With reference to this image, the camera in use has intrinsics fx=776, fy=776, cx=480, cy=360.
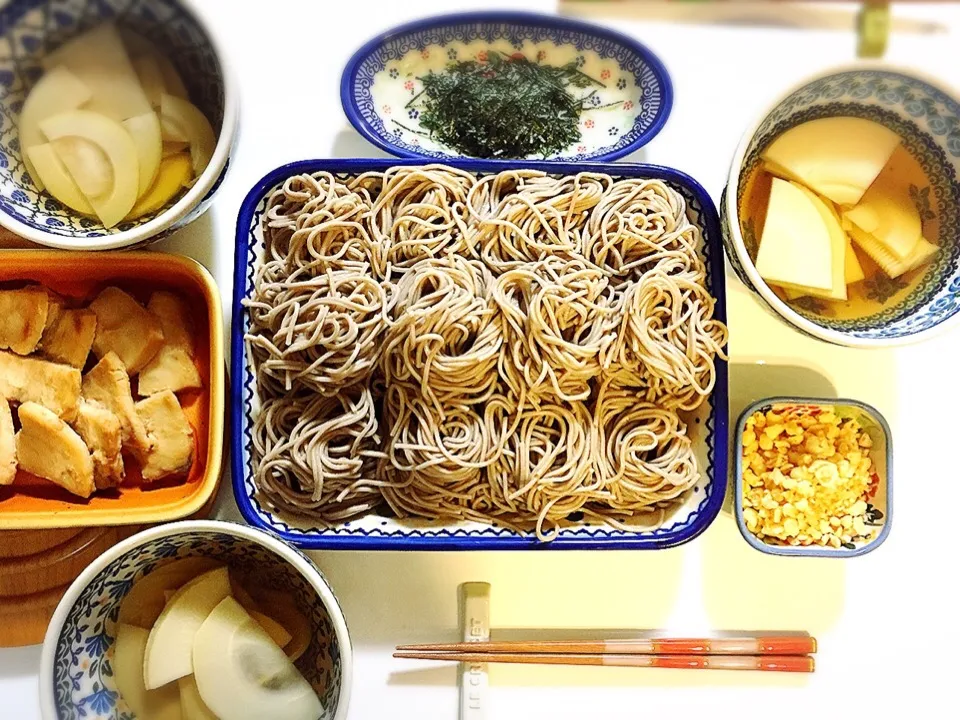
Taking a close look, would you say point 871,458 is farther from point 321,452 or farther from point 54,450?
point 54,450

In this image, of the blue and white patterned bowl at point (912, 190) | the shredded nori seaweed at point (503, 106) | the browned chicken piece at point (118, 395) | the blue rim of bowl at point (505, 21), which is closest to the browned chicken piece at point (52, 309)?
the browned chicken piece at point (118, 395)

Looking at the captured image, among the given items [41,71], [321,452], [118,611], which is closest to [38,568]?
[118,611]

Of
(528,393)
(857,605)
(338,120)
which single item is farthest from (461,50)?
(857,605)

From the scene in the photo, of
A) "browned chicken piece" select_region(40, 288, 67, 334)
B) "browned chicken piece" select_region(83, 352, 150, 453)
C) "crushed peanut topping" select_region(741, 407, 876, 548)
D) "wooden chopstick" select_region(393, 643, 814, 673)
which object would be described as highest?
"browned chicken piece" select_region(40, 288, 67, 334)

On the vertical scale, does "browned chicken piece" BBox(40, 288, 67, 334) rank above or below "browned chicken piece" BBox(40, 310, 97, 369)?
above

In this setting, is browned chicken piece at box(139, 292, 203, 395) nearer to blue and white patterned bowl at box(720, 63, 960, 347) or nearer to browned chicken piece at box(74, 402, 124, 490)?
browned chicken piece at box(74, 402, 124, 490)

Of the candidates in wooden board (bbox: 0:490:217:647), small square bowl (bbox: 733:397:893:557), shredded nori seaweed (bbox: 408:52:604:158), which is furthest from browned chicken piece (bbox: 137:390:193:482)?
small square bowl (bbox: 733:397:893:557)

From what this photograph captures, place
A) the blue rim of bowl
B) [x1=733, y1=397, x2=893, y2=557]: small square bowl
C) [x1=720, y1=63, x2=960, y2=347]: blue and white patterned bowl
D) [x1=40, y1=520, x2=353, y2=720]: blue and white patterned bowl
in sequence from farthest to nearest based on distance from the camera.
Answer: the blue rim of bowl → [x1=733, y1=397, x2=893, y2=557]: small square bowl → [x1=720, y1=63, x2=960, y2=347]: blue and white patterned bowl → [x1=40, y1=520, x2=353, y2=720]: blue and white patterned bowl
